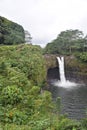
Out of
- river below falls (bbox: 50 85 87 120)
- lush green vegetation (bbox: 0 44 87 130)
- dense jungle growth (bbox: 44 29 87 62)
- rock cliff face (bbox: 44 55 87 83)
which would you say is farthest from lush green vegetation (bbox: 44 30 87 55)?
lush green vegetation (bbox: 0 44 87 130)

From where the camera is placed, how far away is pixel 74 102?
3425 cm

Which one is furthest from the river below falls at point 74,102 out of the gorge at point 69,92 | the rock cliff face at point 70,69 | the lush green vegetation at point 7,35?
the lush green vegetation at point 7,35

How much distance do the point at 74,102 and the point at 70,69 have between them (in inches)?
848

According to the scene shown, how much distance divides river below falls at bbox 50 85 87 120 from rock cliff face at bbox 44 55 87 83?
8592 mm

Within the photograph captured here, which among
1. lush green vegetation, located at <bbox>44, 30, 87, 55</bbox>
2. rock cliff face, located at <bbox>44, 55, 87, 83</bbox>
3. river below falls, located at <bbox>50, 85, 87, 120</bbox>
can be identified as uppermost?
lush green vegetation, located at <bbox>44, 30, 87, 55</bbox>

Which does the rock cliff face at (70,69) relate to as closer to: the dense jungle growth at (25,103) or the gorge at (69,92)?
the gorge at (69,92)

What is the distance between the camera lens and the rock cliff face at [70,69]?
5275 centimetres

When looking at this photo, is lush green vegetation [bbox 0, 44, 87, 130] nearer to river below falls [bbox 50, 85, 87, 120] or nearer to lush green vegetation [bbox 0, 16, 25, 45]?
river below falls [bbox 50, 85, 87, 120]

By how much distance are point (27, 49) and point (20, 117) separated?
68.2 feet

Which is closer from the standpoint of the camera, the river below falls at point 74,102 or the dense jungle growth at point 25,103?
the dense jungle growth at point 25,103

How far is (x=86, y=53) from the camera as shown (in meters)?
54.8

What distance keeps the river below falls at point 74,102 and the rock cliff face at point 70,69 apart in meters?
8.59

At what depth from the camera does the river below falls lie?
2871 cm

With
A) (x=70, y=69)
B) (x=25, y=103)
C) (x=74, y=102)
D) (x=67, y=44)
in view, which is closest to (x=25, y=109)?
(x=25, y=103)
